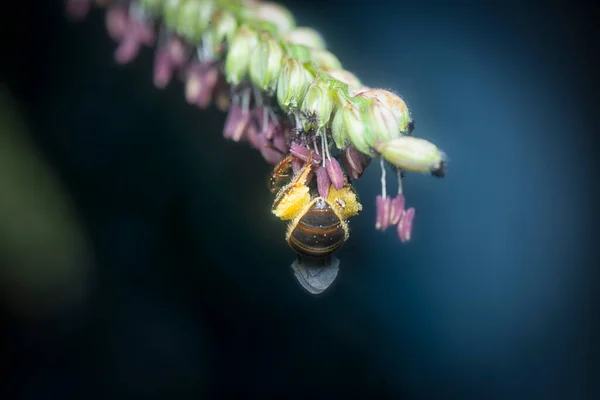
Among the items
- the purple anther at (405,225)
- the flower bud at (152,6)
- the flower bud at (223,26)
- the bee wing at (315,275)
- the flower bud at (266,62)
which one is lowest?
the bee wing at (315,275)

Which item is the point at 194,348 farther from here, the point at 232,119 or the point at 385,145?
the point at 385,145

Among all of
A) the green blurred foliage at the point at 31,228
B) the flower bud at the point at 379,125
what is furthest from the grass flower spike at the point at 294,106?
the green blurred foliage at the point at 31,228

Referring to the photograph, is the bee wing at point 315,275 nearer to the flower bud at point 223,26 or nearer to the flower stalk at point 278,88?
the flower stalk at point 278,88

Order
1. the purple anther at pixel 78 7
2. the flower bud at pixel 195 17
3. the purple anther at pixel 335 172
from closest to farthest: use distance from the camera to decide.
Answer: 1. the purple anther at pixel 335 172
2. the flower bud at pixel 195 17
3. the purple anther at pixel 78 7

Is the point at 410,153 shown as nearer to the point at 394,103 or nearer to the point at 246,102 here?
the point at 394,103

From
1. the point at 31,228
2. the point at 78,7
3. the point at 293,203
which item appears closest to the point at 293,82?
the point at 293,203

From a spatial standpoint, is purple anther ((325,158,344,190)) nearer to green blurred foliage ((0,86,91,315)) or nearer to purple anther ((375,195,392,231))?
purple anther ((375,195,392,231))
